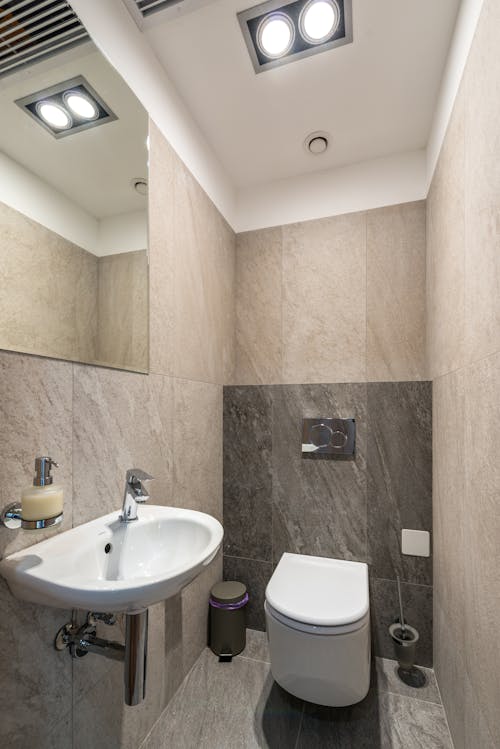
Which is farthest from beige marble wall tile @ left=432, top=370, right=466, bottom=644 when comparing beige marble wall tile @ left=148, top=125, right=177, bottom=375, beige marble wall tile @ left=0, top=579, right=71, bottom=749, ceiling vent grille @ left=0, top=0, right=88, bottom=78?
ceiling vent grille @ left=0, top=0, right=88, bottom=78

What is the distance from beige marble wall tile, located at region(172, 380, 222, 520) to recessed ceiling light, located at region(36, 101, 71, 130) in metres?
0.92

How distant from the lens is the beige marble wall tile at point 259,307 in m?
2.00

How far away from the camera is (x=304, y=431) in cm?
182

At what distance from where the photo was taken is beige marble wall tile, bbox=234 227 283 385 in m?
2.00

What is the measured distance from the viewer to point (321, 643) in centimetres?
118

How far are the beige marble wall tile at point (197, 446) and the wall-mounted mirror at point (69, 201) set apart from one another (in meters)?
0.35

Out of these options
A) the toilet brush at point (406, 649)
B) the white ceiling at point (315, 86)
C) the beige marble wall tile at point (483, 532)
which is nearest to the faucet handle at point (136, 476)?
the beige marble wall tile at point (483, 532)

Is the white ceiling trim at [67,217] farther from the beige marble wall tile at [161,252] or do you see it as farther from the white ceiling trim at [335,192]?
the white ceiling trim at [335,192]

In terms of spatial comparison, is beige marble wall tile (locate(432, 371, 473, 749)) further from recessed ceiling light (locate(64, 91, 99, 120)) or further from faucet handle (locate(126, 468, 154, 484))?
recessed ceiling light (locate(64, 91, 99, 120))

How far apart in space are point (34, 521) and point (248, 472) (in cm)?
→ 126

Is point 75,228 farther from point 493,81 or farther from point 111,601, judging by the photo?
point 493,81

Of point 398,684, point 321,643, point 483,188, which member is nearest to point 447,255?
point 483,188

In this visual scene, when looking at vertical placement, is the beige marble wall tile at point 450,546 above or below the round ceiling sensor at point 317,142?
below

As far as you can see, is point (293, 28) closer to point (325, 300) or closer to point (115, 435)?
point (325, 300)
